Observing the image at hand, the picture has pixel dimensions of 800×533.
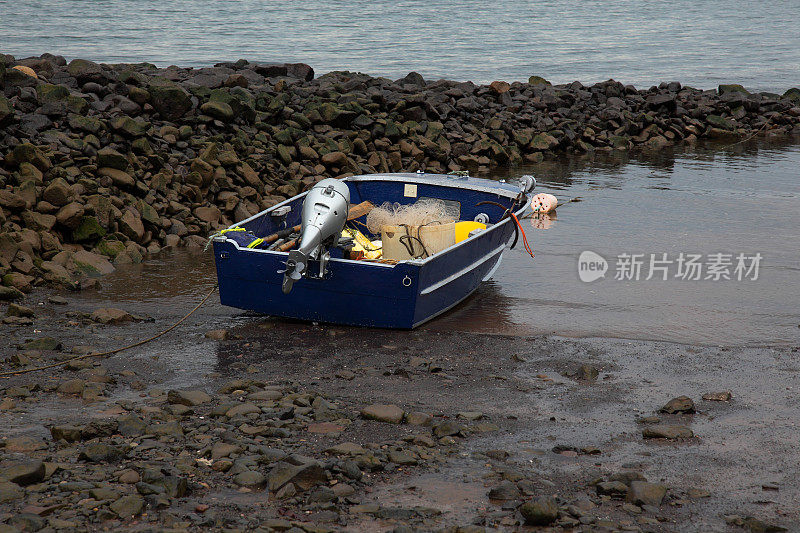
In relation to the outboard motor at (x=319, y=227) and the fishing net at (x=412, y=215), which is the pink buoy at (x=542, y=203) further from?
the outboard motor at (x=319, y=227)

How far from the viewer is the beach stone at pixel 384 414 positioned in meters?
6.07

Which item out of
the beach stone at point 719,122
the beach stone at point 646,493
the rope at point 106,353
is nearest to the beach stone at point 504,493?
the beach stone at point 646,493

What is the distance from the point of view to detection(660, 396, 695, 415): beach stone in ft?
21.4

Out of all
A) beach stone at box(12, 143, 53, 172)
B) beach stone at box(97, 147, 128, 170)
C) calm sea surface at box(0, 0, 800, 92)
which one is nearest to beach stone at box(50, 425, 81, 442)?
beach stone at box(12, 143, 53, 172)

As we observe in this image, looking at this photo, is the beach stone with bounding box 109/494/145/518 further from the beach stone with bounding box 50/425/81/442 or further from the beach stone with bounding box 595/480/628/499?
the beach stone with bounding box 595/480/628/499

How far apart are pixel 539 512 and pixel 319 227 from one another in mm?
4173

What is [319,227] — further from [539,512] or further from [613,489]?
[539,512]

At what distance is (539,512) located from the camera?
4.61 m

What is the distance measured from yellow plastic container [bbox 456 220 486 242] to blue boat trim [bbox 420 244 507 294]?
31 centimetres

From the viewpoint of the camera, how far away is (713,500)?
5.10 m

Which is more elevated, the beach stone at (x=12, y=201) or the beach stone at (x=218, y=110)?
the beach stone at (x=218, y=110)

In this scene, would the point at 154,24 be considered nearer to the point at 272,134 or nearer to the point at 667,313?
the point at 272,134

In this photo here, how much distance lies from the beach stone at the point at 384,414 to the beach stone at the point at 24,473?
6.97 feet

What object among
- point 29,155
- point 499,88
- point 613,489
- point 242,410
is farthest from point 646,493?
point 499,88
